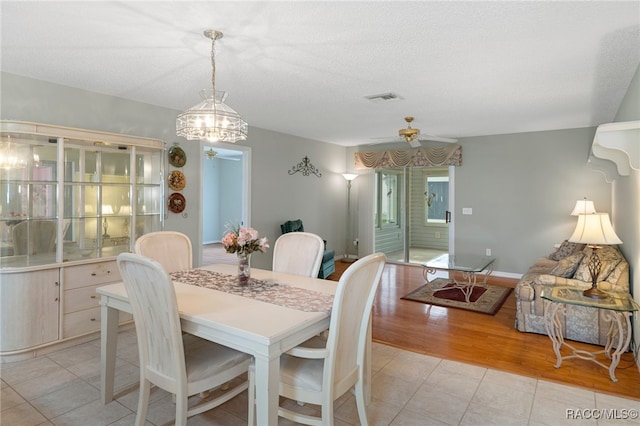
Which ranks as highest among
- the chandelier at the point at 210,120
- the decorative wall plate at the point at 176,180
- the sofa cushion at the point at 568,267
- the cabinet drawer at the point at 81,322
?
the chandelier at the point at 210,120

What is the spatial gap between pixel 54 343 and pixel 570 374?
13.9ft

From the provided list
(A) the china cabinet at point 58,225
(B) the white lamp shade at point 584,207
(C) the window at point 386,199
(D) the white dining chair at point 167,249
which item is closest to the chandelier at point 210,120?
(D) the white dining chair at point 167,249

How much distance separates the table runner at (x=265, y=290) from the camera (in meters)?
2.03

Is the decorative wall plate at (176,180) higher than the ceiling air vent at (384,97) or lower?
lower

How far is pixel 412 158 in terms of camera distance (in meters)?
6.69

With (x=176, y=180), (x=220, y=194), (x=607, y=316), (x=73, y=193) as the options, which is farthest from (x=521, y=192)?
(x=220, y=194)

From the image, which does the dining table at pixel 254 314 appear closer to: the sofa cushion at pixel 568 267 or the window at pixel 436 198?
the sofa cushion at pixel 568 267


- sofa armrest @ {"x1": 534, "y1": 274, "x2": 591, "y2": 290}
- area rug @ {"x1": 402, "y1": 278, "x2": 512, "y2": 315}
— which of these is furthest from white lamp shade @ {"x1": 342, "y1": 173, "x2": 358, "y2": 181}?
sofa armrest @ {"x1": 534, "y1": 274, "x2": 591, "y2": 290}

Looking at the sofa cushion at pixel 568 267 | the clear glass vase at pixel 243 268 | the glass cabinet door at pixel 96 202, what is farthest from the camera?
the sofa cushion at pixel 568 267

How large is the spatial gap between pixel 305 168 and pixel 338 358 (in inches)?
196

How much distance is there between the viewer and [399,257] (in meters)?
7.27

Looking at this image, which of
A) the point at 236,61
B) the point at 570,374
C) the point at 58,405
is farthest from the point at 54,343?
the point at 570,374

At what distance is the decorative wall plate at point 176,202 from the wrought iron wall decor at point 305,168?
2.22 m

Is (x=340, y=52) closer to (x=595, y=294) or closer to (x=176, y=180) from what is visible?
(x=176, y=180)
